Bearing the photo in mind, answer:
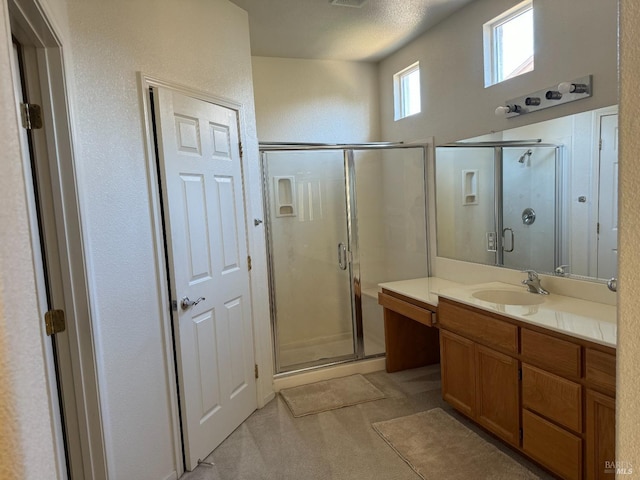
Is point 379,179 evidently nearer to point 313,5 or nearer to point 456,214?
point 456,214

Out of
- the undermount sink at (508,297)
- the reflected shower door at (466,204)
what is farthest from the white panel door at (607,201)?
the reflected shower door at (466,204)

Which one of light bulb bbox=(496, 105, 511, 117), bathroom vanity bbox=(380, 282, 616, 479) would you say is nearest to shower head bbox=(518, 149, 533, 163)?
light bulb bbox=(496, 105, 511, 117)

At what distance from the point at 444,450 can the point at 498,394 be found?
428 mm

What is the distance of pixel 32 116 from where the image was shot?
5.13 ft

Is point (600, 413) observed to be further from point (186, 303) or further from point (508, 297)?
point (186, 303)

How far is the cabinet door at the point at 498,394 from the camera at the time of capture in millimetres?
2186

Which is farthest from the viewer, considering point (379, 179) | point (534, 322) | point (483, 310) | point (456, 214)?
point (379, 179)

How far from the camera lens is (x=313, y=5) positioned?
280 cm

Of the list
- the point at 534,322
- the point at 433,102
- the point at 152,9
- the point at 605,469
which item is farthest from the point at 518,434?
the point at 152,9

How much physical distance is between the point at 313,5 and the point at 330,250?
188 centimetres

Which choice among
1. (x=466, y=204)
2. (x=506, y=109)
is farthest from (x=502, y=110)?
(x=466, y=204)

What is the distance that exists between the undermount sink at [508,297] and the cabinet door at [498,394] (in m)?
0.42

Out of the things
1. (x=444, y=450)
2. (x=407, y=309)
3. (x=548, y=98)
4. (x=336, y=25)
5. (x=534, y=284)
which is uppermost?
(x=336, y=25)

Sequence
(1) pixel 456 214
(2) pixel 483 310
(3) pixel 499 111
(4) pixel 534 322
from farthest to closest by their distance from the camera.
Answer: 1. (1) pixel 456 214
2. (3) pixel 499 111
3. (2) pixel 483 310
4. (4) pixel 534 322
